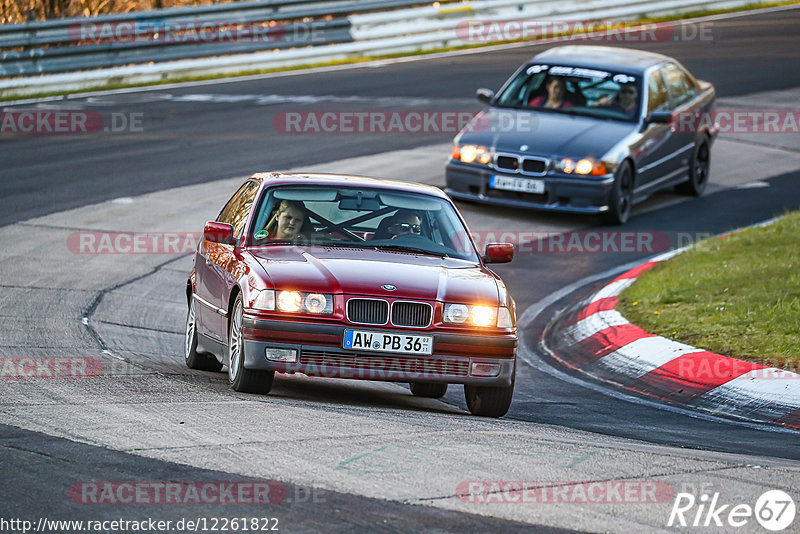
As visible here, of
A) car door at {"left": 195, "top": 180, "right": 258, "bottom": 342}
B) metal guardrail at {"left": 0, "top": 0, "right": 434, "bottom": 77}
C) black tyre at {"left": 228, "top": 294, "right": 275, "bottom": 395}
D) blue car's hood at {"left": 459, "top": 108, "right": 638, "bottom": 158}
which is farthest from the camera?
metal guardrail at {"left": 0, "top": 0, "right": 434, "bottom": 77}

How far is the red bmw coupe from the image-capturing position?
7.68 meters

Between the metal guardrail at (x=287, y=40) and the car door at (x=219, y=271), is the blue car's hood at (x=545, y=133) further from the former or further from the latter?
the metal guardrail at (x=287, y=40)

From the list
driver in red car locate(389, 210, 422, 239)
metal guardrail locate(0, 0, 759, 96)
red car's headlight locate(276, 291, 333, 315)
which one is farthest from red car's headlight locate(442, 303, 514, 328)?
metal guardrail locate(0, 0, 759, 96)

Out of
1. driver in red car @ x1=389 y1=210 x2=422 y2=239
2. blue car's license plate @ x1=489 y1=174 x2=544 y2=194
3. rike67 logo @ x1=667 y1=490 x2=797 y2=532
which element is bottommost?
blue car's license plate @ x1=489 y1=174 x2=544 y2=194

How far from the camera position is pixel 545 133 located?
15539 millimetres

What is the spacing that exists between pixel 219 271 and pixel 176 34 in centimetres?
1565

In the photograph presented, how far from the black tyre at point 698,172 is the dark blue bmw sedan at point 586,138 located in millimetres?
13

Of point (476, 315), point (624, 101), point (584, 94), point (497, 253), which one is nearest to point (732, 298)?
point (497, 253)

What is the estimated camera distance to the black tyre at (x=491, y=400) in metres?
8.11

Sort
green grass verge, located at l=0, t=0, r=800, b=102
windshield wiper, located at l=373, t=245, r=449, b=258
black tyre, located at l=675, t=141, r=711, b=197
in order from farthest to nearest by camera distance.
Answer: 1. green grass verge, located at l=0, t=0, r=800, b=102
2. black tyre, located at l=675, t=141, r=711, b=197
3. windshield wiper, located at l=373, t=245, r=449, b=258

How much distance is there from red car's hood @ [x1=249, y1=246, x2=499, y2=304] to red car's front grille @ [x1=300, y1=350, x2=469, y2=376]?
1.17ft

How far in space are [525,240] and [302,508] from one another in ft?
32.4

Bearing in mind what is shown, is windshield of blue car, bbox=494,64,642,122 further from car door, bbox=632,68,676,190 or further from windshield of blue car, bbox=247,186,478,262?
windshield of blue car, bbox=247,186,478,262

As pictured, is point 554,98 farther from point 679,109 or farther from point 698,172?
point 698,172
